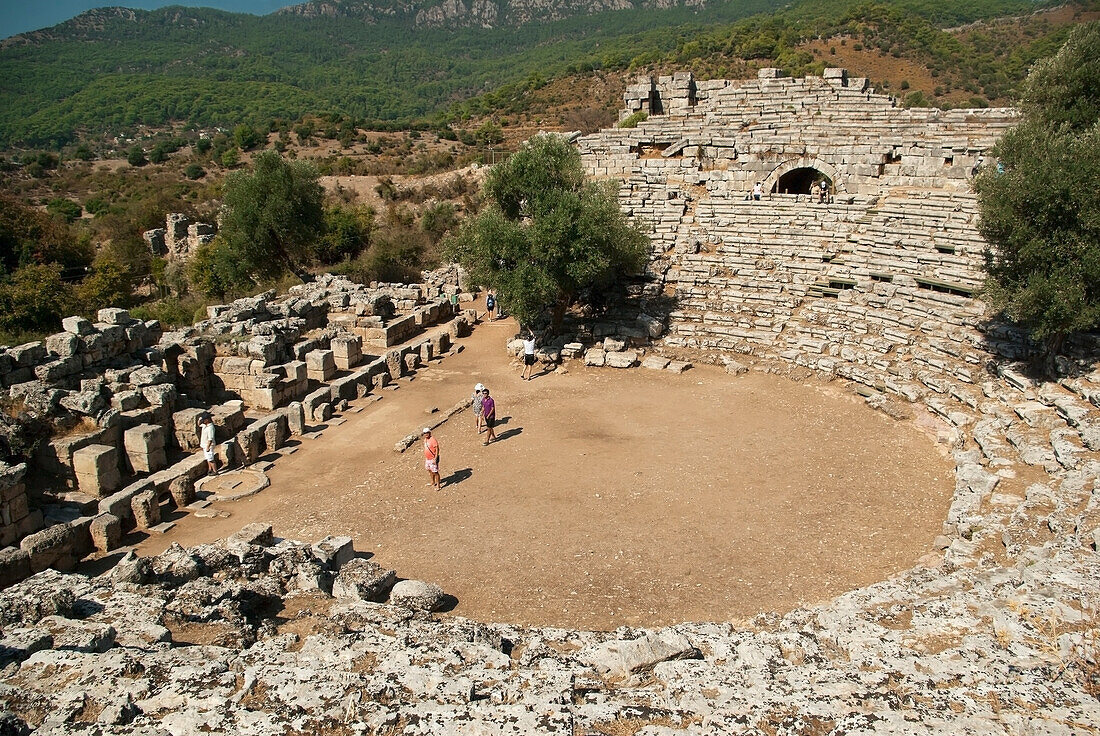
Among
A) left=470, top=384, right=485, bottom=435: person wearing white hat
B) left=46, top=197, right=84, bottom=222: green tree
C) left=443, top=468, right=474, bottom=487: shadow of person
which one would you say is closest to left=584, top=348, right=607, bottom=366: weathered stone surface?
left=470, top=384, right=485, bottom=435: person wearing white hat

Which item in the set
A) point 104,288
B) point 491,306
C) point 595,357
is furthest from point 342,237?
point 595,357

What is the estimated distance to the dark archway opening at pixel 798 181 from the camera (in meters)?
28.6

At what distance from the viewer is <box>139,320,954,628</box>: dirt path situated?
983cm

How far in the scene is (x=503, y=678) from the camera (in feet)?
21.3

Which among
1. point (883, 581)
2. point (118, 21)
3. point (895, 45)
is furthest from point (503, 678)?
point (118, 21)

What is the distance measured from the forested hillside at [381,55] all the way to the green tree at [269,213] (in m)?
32.2

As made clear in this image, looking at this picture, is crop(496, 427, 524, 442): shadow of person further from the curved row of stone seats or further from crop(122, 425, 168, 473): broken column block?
crop(122, 425, 168, 473): broken column block

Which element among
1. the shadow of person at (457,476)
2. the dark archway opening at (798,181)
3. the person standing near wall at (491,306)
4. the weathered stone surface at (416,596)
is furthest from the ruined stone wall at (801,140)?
the weathered stone surface at (416,596)

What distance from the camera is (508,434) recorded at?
1537cm

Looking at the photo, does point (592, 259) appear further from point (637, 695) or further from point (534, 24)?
point (534, 24)

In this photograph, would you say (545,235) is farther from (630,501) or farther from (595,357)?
(630,501)

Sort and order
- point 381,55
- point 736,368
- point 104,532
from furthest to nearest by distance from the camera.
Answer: point 381,55
point 736,368
point 104,532

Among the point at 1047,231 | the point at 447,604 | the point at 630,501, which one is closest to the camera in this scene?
the point at 447,604

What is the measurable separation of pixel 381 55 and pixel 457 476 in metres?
175
